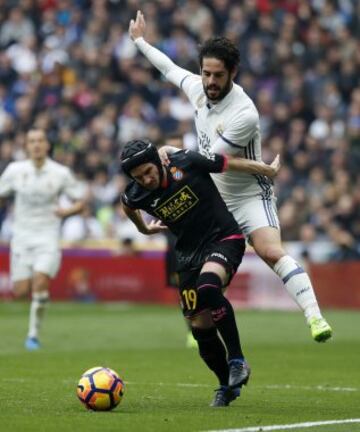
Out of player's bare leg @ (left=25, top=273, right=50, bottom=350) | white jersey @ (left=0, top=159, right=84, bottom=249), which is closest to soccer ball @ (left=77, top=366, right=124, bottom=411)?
player's bare leg @ (left=25, top=273, right=50, bottom=350)

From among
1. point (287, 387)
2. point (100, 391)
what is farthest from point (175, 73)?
point (100, 391)

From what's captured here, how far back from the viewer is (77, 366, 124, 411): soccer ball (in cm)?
942

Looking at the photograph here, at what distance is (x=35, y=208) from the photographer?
17.4 m

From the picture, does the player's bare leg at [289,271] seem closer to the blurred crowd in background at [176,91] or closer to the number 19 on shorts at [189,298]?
the number 19 on shorts at [189,298]

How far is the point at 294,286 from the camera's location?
10.3 m

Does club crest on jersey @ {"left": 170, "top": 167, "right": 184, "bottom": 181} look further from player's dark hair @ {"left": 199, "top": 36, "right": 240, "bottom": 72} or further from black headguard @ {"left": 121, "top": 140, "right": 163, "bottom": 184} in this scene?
player's dark hair @ {"left": 199, "top": 36, "right": 240, "bottom": 72}

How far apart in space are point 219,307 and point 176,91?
59.0 ft

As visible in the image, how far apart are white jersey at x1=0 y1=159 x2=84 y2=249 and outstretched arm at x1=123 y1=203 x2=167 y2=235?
6.53m

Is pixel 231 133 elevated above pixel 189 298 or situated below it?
above

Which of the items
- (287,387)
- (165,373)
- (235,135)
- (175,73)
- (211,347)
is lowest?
(165,373)

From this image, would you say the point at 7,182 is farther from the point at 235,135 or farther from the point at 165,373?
the point at 235,135

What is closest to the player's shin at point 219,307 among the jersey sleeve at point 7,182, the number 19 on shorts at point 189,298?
the number 19 on shorts at point 189,298

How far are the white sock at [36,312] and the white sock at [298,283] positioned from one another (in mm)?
6614

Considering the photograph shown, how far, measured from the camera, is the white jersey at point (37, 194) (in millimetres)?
17234
